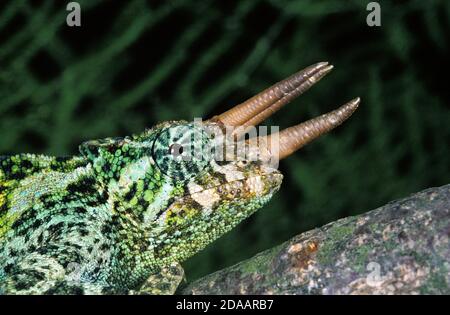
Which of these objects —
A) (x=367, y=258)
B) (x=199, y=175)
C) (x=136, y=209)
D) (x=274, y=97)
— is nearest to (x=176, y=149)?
(x=199, y=175)

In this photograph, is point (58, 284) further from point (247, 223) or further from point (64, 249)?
point (247, 223)

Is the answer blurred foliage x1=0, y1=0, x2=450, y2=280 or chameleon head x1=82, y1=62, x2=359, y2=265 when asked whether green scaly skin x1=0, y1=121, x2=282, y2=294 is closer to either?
chameleon head x1=82, y1=62, x2=359, y2=265

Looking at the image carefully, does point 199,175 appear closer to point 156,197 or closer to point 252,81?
point 156,197

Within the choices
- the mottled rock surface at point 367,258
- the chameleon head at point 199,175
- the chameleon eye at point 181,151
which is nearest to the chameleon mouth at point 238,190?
the chameleon head at point 199,175

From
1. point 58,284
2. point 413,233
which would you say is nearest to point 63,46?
point 58,284

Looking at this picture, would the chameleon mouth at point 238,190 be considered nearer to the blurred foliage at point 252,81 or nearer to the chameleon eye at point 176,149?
the chameleon eye at point 176,149

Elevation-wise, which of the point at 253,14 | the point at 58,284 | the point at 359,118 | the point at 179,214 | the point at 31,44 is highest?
the point at 253,14
